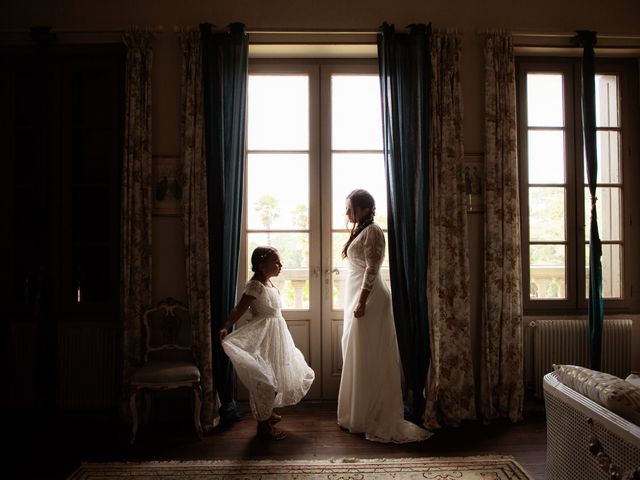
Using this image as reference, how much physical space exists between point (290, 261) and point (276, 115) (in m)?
1.23

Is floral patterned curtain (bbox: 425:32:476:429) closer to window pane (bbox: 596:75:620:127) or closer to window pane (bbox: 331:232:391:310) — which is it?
window pane (bbox: 331:232:391:310)

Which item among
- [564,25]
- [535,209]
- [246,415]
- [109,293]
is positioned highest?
[564,25]

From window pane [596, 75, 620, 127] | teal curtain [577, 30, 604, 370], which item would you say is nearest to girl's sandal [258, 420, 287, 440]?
teal curtain [577, 30, 604, 370]

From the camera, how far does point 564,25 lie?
3.83m

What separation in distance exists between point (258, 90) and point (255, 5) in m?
0.64

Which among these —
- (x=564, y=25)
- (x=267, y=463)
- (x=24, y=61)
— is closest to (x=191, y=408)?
(x=267, y=463)

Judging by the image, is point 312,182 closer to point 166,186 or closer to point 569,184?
point 166,186

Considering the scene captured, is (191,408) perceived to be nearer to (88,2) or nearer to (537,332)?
(537,332)

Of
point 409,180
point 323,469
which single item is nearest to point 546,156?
point 409,180

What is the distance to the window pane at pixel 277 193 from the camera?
3.98 metres

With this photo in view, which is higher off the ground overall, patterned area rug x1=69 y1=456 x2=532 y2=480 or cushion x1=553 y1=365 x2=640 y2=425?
cushion x1=553 y1=365 x2=640 y2=425

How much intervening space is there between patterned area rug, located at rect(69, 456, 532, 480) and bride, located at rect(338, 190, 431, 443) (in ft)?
1.21

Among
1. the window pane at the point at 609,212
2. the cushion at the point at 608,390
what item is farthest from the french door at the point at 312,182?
the cushion at the point at 608,390

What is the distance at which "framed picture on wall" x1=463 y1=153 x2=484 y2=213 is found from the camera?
378 cm
